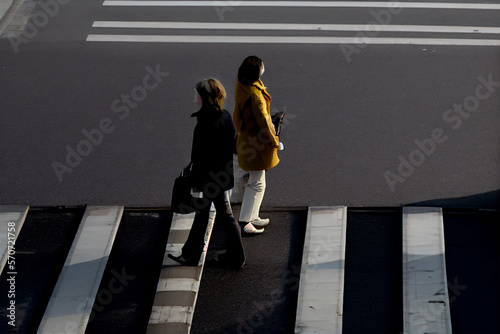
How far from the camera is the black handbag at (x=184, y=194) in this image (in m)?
7.95

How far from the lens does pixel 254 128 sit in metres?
8.30

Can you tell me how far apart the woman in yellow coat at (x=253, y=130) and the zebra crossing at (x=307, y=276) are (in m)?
0.68

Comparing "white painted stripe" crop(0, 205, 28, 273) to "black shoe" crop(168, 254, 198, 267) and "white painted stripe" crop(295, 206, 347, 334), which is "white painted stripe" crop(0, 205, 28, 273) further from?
"white painted stripe" crop(295, 206, 347, 334)

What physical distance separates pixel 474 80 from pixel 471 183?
111 inches

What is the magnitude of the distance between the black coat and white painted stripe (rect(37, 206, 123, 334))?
1374 mm

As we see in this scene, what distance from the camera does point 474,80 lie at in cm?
1194

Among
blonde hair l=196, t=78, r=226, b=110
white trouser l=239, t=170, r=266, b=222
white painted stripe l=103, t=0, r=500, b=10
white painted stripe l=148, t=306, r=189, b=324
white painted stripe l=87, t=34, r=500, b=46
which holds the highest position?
white painted stripe l=103, t=0, r=500, b=10

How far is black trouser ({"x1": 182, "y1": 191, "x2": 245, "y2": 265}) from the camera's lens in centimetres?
805

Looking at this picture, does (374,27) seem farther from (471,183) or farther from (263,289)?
(263,289)

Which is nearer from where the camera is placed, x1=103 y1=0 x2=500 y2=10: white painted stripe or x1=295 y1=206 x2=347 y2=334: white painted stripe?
x1=295 y1=206 x2=347 y2=334: white painted stripe

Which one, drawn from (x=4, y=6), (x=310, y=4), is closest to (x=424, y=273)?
(x=310, y=4)

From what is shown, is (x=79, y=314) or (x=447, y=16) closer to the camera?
(x=79, y=314)

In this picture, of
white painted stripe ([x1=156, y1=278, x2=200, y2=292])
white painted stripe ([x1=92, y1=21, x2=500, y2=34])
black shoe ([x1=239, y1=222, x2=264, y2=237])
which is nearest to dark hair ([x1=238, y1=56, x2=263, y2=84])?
black shoe ([x1=239, y1=222, x2=264, y2=237])

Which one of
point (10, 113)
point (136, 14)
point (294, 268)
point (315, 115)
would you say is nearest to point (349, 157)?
point (315, 115)
